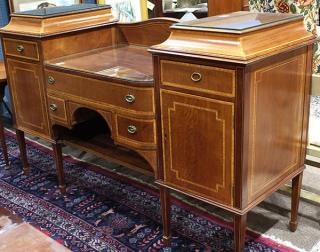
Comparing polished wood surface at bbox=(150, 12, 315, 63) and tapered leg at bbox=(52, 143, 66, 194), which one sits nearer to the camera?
polished wood surface at bbox=(150, 12, 315, 63)

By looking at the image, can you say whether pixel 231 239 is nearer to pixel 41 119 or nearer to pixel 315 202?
pixel 315 202

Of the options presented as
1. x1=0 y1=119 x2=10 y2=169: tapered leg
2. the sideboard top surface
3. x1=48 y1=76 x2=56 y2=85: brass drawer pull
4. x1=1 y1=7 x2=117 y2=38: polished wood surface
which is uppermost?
the sideboard top surface

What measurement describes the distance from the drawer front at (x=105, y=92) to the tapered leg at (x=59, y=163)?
356mm

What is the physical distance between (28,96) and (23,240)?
140 cm

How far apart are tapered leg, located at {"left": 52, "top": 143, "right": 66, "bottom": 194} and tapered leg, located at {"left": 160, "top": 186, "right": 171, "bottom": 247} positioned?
81 cm

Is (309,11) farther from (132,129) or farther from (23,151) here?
(23,151)

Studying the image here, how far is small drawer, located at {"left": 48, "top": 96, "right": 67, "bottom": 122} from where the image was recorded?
2.35 metres

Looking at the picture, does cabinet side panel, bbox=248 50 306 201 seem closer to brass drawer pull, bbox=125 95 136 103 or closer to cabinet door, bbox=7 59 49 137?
brass drawer pull, bbox=125 95 136 103

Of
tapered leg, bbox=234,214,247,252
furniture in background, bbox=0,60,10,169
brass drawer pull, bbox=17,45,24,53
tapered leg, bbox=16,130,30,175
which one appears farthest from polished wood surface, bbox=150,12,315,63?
furniture in background, bbox=0,60,10,169

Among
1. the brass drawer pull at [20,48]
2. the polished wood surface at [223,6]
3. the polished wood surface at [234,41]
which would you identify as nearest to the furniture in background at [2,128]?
the brass drawer pull at [20,48]

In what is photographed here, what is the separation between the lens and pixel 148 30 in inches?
97.1

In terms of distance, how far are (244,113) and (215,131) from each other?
5.9 inches

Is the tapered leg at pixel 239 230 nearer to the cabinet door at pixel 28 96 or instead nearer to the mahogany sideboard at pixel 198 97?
the mahogany sideboard at pixel 198 97

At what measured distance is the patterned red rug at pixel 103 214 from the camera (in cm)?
214
